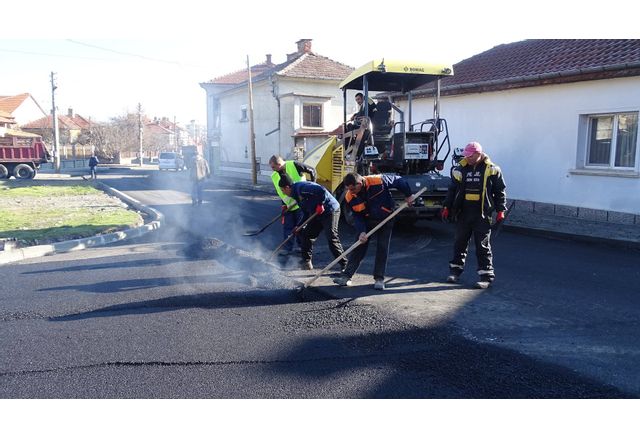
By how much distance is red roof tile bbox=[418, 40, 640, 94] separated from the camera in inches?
390

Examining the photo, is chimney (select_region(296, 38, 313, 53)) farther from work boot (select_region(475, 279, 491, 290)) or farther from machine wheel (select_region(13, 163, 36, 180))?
work boot (select_region(475, 279, 491, 290))

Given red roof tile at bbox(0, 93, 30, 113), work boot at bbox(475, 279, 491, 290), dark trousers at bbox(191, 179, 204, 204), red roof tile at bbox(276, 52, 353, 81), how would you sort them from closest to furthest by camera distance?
1. work boot at bbox(475, 279, 491, 290)
2. dark trousers at bbox(191, 179, 204, 204)
3. red roof tile at bbox(276, 52, 353, 81)
4. red roof tile at bbox(0, 93, 30, 113)

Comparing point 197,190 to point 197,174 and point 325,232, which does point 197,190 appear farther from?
point 325,232

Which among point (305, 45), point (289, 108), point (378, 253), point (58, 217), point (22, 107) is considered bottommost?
point (58, 217)

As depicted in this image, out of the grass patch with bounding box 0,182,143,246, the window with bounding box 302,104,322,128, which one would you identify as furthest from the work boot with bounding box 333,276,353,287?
the window with bounding box 302,104,322,128

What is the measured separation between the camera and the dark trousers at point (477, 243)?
585cm

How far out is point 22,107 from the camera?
2174 inches

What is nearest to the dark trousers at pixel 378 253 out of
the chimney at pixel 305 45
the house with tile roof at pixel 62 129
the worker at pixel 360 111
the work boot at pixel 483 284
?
the work boot at pixel 483 284

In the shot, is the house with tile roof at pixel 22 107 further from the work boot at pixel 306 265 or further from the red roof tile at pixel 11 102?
the work boot at pixel 306 265

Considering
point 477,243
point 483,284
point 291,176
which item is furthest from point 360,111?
point 483,284

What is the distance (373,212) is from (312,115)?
18.6m

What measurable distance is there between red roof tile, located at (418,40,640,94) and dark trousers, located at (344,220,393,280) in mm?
6590

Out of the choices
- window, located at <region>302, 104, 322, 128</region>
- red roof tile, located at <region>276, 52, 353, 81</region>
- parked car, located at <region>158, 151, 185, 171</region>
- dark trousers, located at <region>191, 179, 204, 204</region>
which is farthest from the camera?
parked car, located at <region>158, 151, 185, 171</region>

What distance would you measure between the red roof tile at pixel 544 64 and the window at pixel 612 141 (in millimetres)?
892
